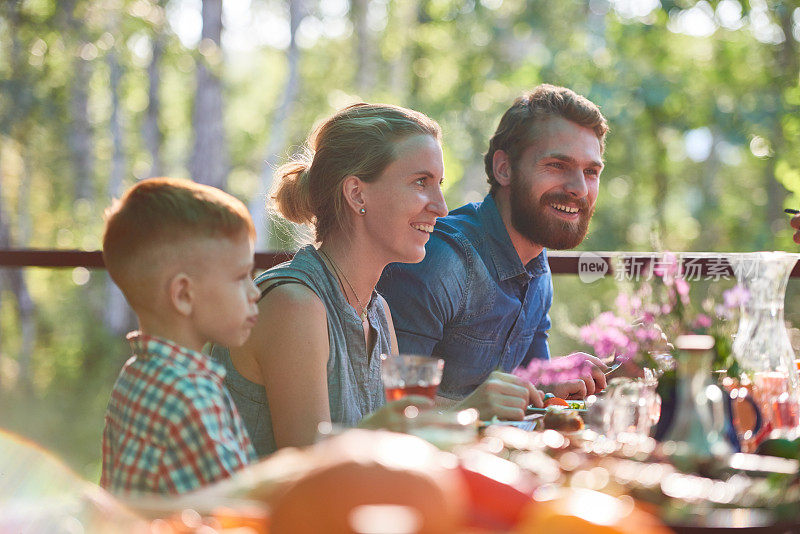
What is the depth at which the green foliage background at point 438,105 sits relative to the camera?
12.4 metres

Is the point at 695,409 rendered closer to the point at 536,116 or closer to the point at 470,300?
the point at 470,300

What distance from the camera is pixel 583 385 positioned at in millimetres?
2158

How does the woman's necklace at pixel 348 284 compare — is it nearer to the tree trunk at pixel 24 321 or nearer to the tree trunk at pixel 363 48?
the tree trunk at pixel 24 321

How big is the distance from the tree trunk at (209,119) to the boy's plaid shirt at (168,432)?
468 inches

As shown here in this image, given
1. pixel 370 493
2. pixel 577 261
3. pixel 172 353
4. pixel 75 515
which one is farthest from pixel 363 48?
pixel 370 493

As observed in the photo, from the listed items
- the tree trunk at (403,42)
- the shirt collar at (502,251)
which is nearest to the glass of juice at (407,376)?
the shirt collar at (502,251)

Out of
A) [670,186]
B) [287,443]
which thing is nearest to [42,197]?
[670,186]

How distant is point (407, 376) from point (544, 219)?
1.69 meters

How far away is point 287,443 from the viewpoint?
6.04ft

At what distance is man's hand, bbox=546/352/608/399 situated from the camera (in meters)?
2.15

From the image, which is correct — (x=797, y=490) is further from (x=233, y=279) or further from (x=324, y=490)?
(x=233, y=279)

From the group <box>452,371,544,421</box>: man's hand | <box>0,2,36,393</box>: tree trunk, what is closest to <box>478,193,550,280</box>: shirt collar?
<box>452,371,544,421</box>: man's hand

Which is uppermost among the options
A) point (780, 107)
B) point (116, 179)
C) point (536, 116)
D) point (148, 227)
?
point (780, 107)

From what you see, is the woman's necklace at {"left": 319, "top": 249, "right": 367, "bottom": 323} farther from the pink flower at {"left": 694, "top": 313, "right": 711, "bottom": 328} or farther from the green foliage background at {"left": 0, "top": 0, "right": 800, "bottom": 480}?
the green foliage background at {"left": 0, "top": 0, "right": 800, "bottom": 480}
